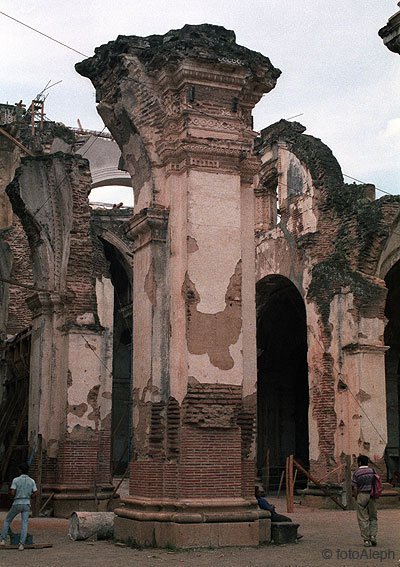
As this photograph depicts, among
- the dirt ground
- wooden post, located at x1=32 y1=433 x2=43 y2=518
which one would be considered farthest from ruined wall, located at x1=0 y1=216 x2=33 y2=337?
the dirt ground

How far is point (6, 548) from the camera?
906 cm

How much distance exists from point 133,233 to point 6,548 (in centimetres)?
401

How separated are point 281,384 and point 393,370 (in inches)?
164

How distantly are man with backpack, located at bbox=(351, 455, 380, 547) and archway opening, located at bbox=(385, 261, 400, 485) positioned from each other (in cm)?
1194

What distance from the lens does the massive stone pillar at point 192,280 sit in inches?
342

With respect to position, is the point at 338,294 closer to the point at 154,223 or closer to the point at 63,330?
the point at 63,330

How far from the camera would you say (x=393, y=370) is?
21141 mm

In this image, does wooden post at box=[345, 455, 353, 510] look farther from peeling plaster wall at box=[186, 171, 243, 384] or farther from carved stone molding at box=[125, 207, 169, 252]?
carved stone molding at box=[125, 207, 169, 252]

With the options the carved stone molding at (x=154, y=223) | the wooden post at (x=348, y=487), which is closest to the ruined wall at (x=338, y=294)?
the wooden post at (x=348, y=487)

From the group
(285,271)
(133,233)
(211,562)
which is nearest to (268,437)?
(285,271)

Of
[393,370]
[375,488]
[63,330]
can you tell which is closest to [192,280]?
[375,488]

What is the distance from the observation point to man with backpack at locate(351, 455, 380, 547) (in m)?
8.86

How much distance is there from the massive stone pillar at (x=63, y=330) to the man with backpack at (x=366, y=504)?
258 inches

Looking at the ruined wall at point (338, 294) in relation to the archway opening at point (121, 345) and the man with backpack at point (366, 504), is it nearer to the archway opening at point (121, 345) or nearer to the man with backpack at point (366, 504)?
the man with backpack at point (366, 504)
